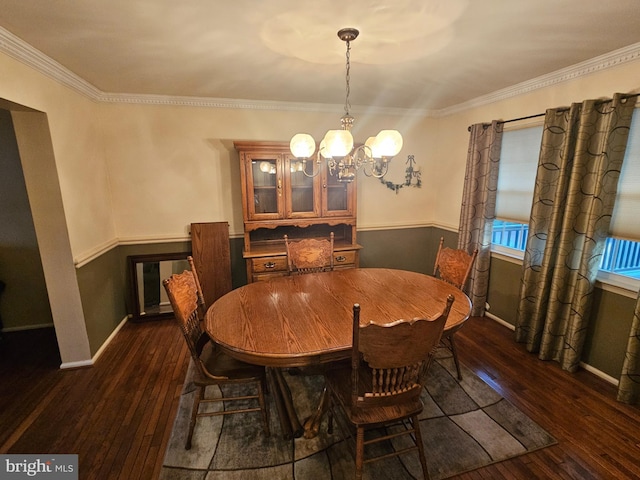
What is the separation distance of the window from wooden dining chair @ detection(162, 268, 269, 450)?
2542 millimetres

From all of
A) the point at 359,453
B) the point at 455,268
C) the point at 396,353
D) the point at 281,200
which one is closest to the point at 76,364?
the point at 281,200

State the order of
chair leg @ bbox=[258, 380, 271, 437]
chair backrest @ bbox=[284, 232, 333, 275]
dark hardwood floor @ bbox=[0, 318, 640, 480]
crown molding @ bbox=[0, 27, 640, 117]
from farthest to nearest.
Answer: chair backrest @ bbox=[284, 232, 333, 275] → crown molding @ bbox=[0, 27, 640, 117] → chair leg @ bbox=[258, 380, 271, 437] → dark hardwood floor @ bbox=[0, 318, 640, 480]

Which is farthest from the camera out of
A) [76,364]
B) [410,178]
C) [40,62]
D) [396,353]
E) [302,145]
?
[410,178]

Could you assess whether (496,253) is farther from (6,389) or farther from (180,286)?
(6,389)

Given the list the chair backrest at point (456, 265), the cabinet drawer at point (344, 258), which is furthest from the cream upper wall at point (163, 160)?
the chair backrest at point (456, 265)

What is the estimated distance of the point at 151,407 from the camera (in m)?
2.06

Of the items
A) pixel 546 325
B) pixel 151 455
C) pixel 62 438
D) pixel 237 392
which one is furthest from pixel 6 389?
pixel 546 325

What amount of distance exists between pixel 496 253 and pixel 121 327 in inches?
156

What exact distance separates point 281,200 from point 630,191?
108 inches

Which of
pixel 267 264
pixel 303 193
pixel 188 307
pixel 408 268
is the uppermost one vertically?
pixel 303 193

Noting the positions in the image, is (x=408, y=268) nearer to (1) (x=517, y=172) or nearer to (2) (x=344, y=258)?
(2) (x=344, y=258)

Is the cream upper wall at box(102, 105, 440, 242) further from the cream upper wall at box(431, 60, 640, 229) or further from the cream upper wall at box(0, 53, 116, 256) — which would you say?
the cream upper wall at box(431, 60, 640, 229)

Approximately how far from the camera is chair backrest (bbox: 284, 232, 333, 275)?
2742mm

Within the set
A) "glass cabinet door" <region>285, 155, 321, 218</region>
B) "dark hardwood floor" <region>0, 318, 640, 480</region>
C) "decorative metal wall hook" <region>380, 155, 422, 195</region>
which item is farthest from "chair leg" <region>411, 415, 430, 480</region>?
"decorative metal wall hook" <region>380, 155, 422, 195</region>
